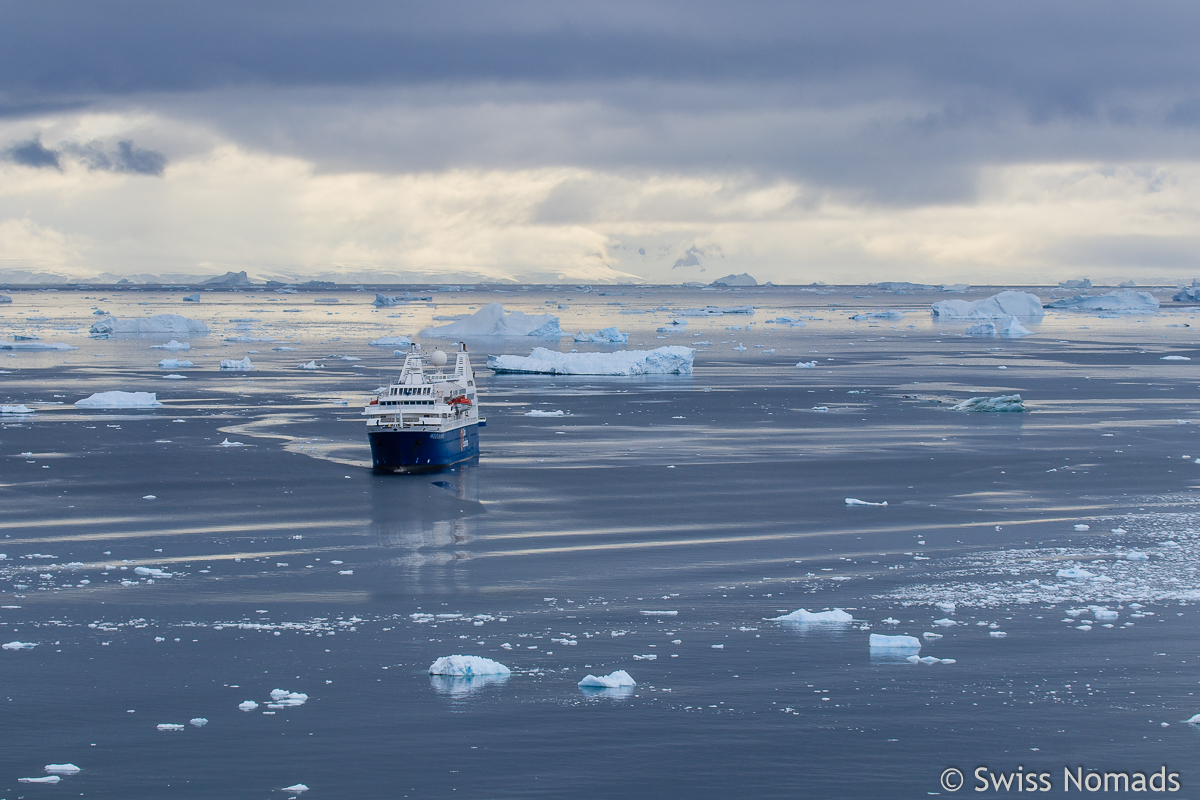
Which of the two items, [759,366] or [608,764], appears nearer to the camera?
[608,764]

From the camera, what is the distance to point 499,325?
93.1 m

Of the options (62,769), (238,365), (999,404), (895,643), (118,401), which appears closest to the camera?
(62,769)

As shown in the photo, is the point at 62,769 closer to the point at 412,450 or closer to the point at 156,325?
the point at 412,450

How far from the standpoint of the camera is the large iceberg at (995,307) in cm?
12694

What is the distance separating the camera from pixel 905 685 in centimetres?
1284

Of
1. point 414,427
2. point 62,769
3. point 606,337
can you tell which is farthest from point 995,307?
point 62,769

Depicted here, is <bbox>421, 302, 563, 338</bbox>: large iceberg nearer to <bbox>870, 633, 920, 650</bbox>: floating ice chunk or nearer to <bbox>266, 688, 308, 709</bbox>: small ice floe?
<bbox>870, 633, 920, 650</bbox>: floating ice chunk

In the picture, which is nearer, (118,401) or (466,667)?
(466,667)

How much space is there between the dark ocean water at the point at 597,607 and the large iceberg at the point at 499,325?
175 feet

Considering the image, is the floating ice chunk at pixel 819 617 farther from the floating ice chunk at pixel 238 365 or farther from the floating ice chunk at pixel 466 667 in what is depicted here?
the floating ice chunk at pixel 238 365

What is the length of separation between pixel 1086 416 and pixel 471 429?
2186 centimetres

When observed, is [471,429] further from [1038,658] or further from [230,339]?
[230,339]

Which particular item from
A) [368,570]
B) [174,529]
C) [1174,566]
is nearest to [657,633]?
[368,570]

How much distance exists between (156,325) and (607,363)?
1998 inches
